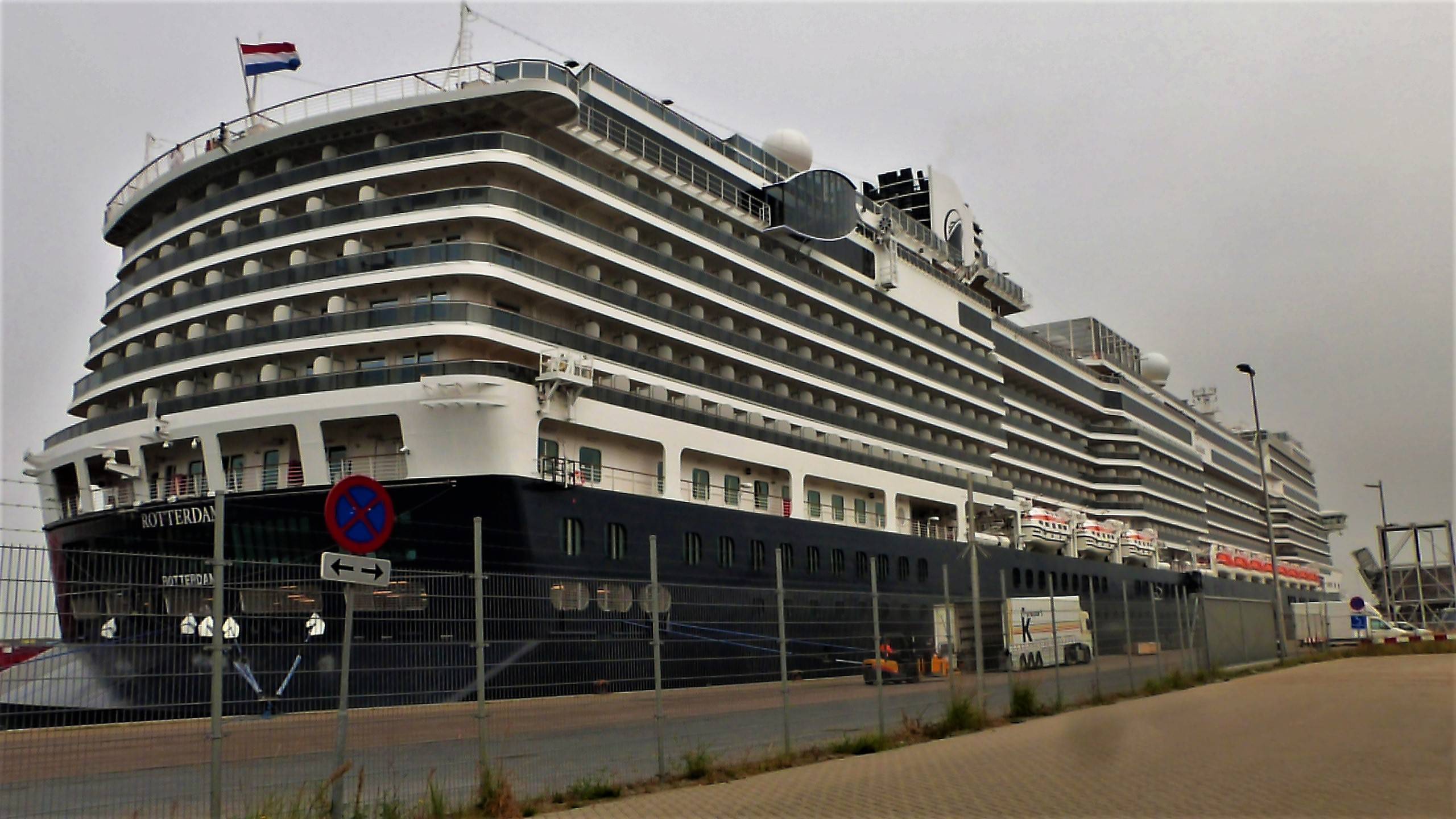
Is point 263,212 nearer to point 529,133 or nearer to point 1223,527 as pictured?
point 529,133

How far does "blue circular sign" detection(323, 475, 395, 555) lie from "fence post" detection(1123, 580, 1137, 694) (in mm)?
17356

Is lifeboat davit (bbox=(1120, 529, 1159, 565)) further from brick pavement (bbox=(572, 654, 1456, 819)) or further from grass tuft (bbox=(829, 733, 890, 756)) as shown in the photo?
grass tuft (bbox=(829, 733, 890, 756))

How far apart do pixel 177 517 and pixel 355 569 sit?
60.4ft

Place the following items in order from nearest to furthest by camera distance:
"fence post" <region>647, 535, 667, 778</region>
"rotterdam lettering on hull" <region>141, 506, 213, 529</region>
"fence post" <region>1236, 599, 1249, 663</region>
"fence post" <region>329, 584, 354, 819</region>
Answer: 1. "fence post" <region>329, 584, 354, 819</region>
2. "fence post" <region>647, 535, 667, 778</region>
3. "rotterdam lettering on hull" <region>141, 506, 213, 529</region>
4. "fence post" <region>1236, 599, 1249, 663</region>

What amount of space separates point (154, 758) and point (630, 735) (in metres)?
4.90

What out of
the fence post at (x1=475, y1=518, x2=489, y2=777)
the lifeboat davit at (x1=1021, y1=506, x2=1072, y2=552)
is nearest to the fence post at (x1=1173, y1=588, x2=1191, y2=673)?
the fence post at (x1=475, y1=518, x2=489, y2=777)

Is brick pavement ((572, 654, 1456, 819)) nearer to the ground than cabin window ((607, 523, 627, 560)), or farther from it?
nearer to the ground

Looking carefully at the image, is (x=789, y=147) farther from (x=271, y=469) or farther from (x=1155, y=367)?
(x=1155, y=367)

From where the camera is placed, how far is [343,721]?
8422 mm

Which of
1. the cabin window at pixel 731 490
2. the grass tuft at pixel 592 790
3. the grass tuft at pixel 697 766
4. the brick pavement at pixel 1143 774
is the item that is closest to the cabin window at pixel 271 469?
the cabin window at pixel 731 490

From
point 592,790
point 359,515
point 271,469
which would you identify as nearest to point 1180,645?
point 592,790

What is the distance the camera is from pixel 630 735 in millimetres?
11719

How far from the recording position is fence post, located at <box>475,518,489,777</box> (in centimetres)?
948

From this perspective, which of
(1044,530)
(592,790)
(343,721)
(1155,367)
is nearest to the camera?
(343,721)
